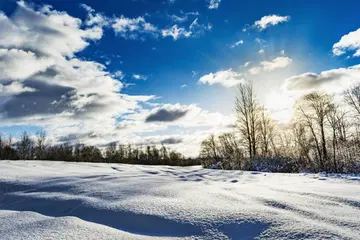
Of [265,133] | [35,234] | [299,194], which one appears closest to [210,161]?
[265,133]

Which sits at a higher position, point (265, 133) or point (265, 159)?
point (265, 133)

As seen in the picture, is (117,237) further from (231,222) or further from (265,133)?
(265,133)

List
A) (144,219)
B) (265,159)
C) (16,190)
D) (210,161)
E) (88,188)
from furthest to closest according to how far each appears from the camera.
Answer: (210,161) → (265,159) → (16,190) → (88,188) → (144,219)

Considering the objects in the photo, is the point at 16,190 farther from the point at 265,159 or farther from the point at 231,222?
the point at 265,159

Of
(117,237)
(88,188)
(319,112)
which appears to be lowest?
(117,237)

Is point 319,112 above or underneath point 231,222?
above

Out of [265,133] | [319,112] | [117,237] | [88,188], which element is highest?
[319,112]

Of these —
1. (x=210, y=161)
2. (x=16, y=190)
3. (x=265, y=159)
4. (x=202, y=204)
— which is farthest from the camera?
(x=210, y=161)

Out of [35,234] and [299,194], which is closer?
[35,234]

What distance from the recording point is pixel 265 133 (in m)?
21.6

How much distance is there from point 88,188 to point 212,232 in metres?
1.73

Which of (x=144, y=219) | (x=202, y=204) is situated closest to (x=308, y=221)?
(x=202, y=204)

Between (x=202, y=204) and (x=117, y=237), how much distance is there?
2.44 feet

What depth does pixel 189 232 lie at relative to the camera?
63.9 inches
